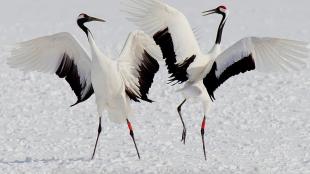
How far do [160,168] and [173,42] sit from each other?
1721 millimetres

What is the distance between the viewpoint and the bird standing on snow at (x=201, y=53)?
9.96 metres

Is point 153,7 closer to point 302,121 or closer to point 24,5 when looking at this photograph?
point 302,121

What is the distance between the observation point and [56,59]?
1066cm

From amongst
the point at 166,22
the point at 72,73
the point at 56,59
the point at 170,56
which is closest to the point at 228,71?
the point at 170,56

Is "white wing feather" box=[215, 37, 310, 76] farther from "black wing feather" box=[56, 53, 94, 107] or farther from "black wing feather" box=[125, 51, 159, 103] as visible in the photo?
"black wing feather" box=[56, 53, 94, 107]

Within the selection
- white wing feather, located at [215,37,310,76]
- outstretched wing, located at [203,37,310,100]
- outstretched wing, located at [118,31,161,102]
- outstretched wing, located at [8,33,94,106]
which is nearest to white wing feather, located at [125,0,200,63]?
outstretched wing, located at [118,31,161,102]

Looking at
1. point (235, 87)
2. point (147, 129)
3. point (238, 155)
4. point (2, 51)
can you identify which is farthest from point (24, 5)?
point (238, 155)

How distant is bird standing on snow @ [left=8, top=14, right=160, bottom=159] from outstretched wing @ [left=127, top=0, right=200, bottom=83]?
215 millimetres

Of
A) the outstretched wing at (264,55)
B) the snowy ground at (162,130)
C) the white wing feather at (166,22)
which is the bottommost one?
the snowy ground at (162,130)

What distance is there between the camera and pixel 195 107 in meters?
14.4

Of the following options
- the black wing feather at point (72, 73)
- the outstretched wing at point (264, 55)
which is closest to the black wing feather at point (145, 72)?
the black wing feather at point (72, 73)

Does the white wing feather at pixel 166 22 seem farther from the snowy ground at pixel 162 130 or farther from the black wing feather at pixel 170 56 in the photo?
the snowy ground at pixel 162 130

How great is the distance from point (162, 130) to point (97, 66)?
264 cm

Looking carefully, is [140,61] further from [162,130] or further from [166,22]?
[162,130]
